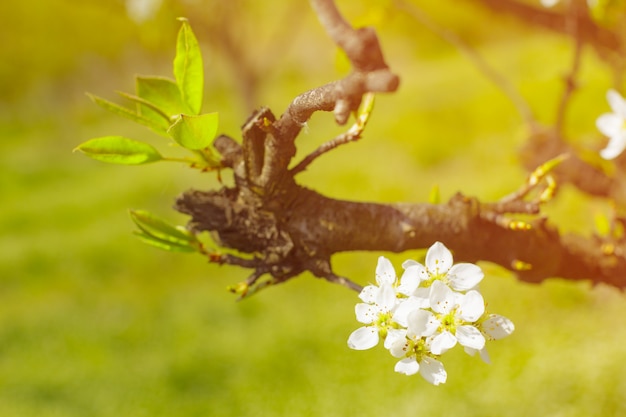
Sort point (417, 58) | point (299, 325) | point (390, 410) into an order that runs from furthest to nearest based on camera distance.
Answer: point (417, 58), point (299, 325), point (390, 410)

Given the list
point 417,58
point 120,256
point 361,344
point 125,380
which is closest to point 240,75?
point 120,256

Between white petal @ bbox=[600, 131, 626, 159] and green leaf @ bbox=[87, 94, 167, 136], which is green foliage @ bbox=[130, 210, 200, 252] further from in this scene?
white petal @ bbox=[600, 131, 626, 159]

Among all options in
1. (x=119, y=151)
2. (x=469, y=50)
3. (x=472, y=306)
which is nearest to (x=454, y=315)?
(x=472, y=306)

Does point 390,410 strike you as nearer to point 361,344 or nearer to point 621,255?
point 621,255

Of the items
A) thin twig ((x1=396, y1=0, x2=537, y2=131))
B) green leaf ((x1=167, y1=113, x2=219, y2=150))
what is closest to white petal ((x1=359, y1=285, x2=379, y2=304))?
green leaf ((x1=167, y1=113, x2=219, y2=150))

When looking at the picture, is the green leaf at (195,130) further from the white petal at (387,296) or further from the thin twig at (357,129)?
the white petal at (387,296)
